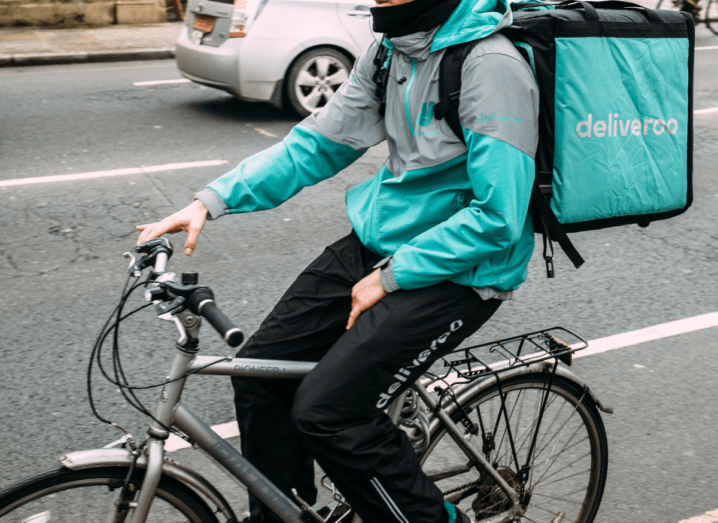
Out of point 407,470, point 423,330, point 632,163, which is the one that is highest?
point 632,163

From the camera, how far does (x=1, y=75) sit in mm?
10984

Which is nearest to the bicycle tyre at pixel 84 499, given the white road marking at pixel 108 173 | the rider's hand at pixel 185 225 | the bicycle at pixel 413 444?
the bicycle at pixel 413 444

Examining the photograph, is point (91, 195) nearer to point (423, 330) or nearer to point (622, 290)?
point (622, 290)

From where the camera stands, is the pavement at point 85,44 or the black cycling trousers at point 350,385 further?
the pavement at point 85,44

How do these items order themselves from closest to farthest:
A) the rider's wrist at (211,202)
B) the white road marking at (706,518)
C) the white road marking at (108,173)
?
the rider's wrist at (211,202), the white road marking at (706,518), the white road marking at (108,173)

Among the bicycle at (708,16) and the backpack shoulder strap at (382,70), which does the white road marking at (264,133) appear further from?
the bicycle at (708,16)

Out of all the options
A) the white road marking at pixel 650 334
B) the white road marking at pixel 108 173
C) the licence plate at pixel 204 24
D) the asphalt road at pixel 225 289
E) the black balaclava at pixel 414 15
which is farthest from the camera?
the licence plate at pixel 204 24

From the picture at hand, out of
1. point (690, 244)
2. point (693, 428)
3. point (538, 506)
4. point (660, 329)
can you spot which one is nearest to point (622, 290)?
point (660, 329)

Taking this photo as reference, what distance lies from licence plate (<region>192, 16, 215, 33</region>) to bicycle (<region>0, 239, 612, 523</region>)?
21.7 ft

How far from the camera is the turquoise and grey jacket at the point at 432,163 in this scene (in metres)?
2.12

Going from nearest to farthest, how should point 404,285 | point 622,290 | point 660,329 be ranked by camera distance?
point 404,285 < point 660,329 < point 622,290

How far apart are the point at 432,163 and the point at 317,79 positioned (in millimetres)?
6763

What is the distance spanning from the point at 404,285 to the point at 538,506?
49.1 inches

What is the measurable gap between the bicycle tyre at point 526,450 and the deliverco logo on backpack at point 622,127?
2.63 feet
